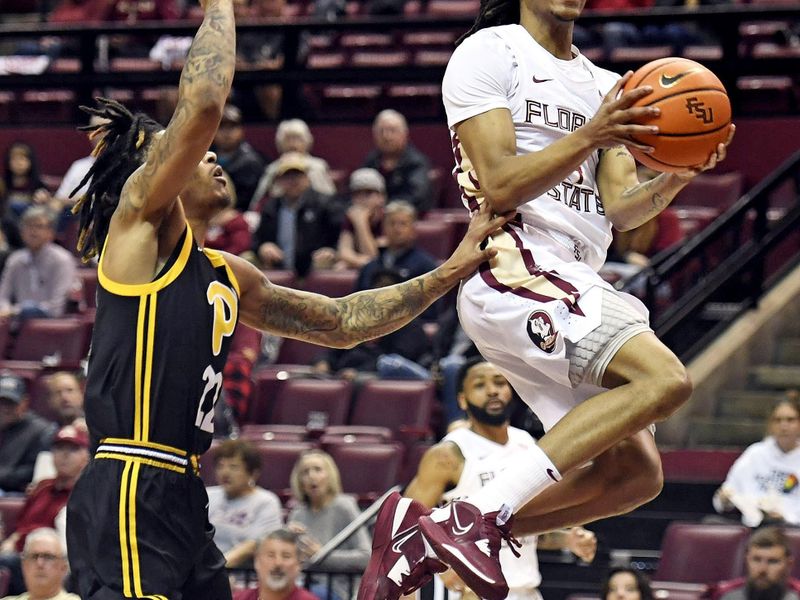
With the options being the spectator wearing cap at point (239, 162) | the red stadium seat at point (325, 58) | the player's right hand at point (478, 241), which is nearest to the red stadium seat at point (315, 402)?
the spectator wearing cap at point (239, 162)

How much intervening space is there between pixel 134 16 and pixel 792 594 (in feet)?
33.9

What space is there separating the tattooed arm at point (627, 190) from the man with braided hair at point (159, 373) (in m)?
1.25

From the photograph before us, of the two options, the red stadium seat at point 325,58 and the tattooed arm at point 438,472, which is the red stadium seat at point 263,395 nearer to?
the tattooed arm at point 438,472

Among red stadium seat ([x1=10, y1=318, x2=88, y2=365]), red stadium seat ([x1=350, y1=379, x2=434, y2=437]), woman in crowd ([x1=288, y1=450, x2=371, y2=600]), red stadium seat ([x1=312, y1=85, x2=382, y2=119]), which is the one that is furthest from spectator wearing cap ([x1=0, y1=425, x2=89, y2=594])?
red stadium seat ([x1=312, y1=85, x2=382, y2=119])

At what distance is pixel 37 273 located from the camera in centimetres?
1241

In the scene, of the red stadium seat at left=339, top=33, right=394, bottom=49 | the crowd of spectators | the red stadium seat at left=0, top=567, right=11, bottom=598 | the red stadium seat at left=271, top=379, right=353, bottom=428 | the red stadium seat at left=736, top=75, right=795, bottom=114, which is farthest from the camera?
the red stadium seat at left=339, top=33, right=394, bottom=49

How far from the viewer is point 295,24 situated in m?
13.6

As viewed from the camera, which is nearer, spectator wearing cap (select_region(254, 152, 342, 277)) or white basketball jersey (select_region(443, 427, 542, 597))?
white basketball jersey (select_region(443, 427, 542, 597))

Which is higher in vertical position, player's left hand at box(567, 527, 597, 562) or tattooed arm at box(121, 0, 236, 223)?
tattooed arm at box(121, 0, 236, 223)

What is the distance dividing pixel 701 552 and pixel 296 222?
444 centimetres

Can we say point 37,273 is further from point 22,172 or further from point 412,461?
point 412,461

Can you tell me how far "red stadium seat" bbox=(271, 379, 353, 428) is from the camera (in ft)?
34.7

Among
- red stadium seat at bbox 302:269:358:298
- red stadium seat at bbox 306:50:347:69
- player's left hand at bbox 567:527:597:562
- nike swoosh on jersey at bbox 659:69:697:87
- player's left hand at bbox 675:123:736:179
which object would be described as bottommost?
player's left hand at bbox 567:527:597:562

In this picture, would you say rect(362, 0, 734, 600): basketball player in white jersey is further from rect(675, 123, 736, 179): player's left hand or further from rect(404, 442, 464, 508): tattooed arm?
rect(404, 442, 464, 508): tattooed arm
